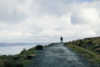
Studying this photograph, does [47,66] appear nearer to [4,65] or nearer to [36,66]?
[36,66]

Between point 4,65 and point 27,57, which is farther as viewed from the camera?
point 27,57

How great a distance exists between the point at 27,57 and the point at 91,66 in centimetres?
1083

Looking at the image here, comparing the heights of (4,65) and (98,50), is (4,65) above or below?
above

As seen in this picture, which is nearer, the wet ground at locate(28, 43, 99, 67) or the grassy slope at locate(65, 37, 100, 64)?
the wet ground at locate(28, 43, 99, 67)

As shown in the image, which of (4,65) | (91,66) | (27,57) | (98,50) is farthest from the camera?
(98,50)

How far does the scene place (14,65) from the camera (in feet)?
78.9

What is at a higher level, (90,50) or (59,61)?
(59,61)

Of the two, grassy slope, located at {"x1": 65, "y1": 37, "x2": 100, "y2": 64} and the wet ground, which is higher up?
the wet ground

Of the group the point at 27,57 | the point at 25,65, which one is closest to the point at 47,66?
the point at 25,65

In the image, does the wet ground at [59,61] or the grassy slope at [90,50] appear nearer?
the wet ground at [59,61]

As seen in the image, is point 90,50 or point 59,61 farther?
point 90,50

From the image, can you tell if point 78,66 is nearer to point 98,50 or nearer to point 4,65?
point 4,65

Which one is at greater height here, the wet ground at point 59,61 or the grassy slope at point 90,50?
the wet ground at point 59,61

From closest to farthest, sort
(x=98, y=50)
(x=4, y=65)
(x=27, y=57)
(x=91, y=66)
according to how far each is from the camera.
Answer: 1. (x=4, y=65)
2. (x=91, y=66)
3. (x=27, y=57)
4. (x=98, y=50)
